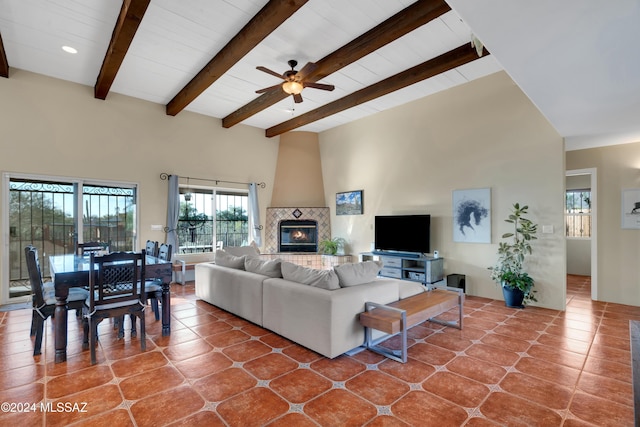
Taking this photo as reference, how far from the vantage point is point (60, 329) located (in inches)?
111

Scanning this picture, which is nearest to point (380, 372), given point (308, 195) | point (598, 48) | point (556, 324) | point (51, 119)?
point (556, 324)

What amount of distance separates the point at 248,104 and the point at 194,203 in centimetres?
243

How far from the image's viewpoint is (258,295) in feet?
11.8

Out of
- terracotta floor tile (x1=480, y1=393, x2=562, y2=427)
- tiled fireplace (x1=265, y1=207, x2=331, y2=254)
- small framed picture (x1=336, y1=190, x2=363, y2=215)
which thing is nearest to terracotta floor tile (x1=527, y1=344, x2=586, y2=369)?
terracotta floor tile (x1=480, y1=393, x2=562, y2=427)

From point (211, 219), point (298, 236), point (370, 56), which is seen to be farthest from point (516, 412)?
point (211, 219)

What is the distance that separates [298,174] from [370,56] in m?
3.94

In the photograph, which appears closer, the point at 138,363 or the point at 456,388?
the point at 456,388

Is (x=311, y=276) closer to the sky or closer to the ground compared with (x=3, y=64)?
closer to the ground

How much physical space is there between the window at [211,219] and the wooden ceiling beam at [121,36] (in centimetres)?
249

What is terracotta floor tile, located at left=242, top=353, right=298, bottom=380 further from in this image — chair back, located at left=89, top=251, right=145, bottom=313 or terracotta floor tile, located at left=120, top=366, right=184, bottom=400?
chair back, located at left=89, top=251, right=145, bottom=313

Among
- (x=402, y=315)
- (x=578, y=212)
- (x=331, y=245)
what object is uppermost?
(x=578, y=212)

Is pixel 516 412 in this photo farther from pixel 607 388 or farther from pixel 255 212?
pixel 255 212

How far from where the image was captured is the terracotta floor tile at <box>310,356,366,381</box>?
257 centimetres

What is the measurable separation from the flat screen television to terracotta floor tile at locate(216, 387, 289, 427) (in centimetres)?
407
